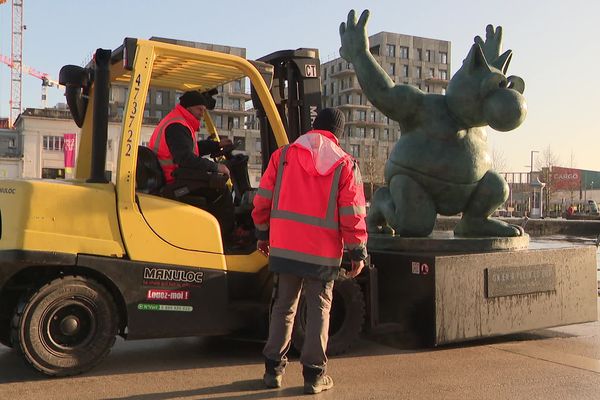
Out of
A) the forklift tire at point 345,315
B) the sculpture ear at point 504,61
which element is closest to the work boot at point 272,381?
the forklift tire at point 345,315

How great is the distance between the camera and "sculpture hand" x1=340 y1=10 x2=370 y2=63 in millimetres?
6172

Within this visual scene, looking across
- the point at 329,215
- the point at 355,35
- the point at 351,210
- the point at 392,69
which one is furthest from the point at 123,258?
the point at 392,69

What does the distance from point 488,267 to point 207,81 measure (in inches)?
116

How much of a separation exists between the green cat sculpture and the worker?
1.89 meters

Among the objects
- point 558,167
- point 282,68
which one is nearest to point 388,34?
point 558,167

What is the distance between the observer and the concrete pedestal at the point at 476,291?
5.23m

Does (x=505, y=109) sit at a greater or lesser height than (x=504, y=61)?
lesser

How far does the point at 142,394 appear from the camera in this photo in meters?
4.02

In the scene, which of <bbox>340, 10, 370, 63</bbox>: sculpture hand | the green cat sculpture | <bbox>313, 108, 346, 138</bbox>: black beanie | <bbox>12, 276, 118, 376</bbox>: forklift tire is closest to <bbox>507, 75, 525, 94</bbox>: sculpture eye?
the green cat sculpture

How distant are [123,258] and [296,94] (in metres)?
2.29

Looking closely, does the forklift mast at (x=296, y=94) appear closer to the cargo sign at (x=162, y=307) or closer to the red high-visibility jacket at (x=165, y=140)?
the red high-visibility jacket at (x=165, y=140)

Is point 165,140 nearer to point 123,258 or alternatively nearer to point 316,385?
point 123,258

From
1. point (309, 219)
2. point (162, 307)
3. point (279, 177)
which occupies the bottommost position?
point (162, 307)

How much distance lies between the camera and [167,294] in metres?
4.51
